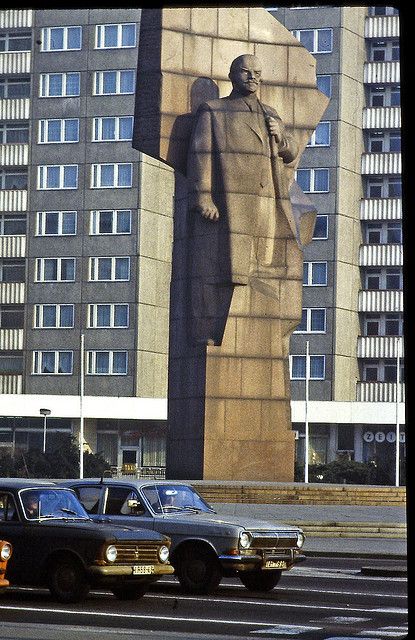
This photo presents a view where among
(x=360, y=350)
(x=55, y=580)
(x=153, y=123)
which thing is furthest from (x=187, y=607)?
(x=360, y=350)

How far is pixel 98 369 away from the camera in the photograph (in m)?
89.3

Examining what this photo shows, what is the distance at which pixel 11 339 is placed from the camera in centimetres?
9081

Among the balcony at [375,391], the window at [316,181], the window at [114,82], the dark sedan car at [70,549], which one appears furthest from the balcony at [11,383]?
the dark sedan car at [70,549]

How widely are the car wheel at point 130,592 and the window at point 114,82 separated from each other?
7531 centimetres

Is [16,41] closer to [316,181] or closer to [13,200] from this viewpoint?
[13,200]

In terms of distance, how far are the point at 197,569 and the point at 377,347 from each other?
2839 inches

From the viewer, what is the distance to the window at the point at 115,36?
90.2m

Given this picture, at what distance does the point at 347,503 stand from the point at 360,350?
4916 cm

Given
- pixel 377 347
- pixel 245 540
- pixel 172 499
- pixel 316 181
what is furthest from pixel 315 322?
pixel 245 540

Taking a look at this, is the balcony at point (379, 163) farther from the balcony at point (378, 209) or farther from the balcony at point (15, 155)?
the balcony at point (15, 155)

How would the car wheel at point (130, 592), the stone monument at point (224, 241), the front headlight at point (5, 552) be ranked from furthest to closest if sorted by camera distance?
the stone monument at point (224, 241), the car wheel at point (130, 592), the front headlight at point (5, 552)

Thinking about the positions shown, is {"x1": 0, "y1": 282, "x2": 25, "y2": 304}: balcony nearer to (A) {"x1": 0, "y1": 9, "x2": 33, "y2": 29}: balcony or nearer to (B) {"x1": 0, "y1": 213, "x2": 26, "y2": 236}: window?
(B) {"x1": 0, "y1": 213, "x2": 26, "y2": 236}: window

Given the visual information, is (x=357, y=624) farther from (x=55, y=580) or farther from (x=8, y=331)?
(x=8, y=331)

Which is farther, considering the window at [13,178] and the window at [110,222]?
the window at [13,178]
